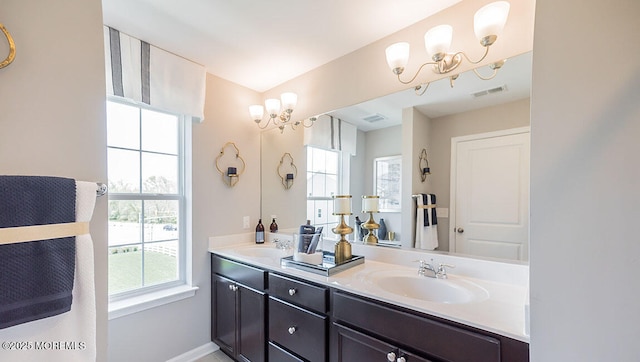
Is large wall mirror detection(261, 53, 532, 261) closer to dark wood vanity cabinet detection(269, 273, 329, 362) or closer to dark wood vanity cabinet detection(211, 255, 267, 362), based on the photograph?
dark wood vanity cabinet detection(269, 273, 329, 362)

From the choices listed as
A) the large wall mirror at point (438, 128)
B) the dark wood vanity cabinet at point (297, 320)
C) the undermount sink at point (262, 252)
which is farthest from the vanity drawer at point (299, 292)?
the large wall mirror at point (438, 128)

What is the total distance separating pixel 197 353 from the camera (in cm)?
217

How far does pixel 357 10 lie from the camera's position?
1.56 meters

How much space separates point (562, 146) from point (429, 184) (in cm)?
95

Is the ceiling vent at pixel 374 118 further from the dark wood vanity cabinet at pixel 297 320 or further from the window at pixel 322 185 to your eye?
the dark wood vanity cabinet at pixel 297 320

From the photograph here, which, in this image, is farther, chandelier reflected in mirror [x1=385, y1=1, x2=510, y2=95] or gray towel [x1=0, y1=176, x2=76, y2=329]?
chandelier reflected in mirror [x1=385, y1=1, x2=510, y2=95]

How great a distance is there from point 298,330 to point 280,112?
6.12 ft

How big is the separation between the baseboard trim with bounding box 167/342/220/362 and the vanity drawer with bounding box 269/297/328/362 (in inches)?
35.4

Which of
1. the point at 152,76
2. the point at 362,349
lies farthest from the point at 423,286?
the point at 152,76

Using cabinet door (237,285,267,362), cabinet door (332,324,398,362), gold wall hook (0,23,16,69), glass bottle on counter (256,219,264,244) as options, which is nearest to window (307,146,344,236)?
glass bottle on counter (256,219,264,244)

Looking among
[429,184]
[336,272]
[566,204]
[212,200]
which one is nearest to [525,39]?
[429,184]

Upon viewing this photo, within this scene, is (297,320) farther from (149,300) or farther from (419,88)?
(419,88)

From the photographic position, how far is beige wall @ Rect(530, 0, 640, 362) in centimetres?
64

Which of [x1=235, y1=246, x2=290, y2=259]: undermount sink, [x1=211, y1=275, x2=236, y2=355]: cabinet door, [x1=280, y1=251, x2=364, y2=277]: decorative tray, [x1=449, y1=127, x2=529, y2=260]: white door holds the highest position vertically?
[x1=449, y1=127, x2=529, y2=260]: white door
